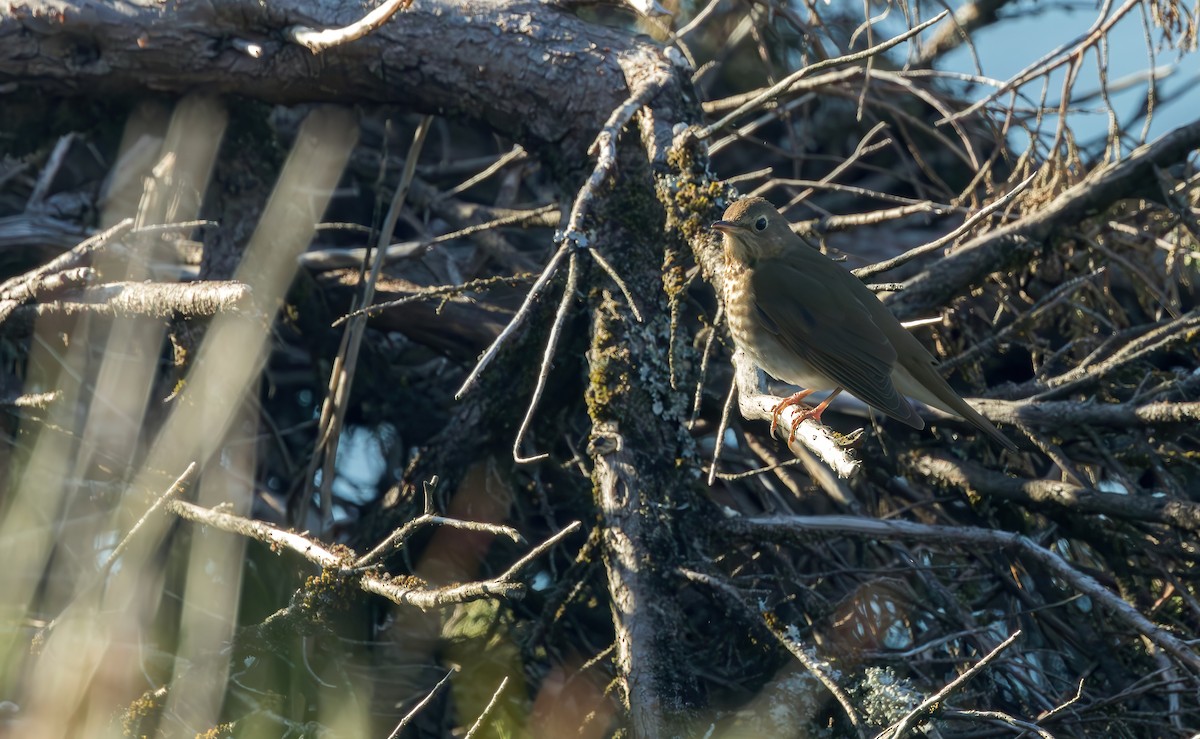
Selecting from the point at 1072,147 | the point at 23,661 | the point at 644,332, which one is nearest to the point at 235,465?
the point at 23,661

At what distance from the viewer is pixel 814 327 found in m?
3.57

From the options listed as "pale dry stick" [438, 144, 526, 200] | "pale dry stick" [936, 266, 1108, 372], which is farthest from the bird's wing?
"pale dry stick" [438, 144, 526, 200]

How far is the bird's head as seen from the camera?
131 inches

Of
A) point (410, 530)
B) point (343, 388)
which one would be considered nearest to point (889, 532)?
point (410, 530)

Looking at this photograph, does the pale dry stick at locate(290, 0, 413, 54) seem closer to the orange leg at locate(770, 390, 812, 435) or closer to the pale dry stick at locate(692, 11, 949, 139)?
the pale dry stick at locate(692, 11, 949, 139)

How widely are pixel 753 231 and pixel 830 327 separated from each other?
16.5 inches

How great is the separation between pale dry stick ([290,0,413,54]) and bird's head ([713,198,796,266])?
111 cm

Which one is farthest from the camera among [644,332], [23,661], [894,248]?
[894,248]

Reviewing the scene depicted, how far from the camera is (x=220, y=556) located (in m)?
3.44

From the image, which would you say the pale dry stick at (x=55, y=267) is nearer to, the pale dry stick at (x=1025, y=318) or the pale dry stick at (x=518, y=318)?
the pale dry stick at (x=518, y=318)

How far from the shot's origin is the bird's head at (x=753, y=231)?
3316mm

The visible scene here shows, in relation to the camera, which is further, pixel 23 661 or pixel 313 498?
pixel 313 498

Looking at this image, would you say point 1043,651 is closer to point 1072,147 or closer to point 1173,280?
point 1173,280

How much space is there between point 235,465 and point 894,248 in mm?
2966
